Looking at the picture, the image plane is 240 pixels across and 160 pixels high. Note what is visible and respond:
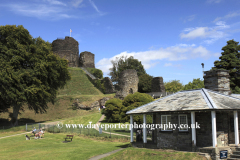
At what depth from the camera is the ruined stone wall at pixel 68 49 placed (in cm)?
8394

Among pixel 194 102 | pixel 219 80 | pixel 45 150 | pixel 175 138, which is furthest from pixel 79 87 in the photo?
pixel 194 102

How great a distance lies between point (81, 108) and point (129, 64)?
43490 mm

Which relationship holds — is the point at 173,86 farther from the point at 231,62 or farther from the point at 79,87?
the point at 231,62

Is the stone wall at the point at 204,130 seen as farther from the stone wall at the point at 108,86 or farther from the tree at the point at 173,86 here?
the tree at the point at 173,86

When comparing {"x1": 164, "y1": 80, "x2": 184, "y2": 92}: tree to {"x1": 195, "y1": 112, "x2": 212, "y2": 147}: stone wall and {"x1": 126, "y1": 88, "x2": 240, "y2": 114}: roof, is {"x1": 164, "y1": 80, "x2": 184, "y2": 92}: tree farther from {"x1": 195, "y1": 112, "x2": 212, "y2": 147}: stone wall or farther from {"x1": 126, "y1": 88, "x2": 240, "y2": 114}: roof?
{"x1": 195, "y1": 112, "x2": 212, "y2": 147}: stone wall

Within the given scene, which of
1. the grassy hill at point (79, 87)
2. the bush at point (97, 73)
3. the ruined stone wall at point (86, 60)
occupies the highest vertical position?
the ruined stone wall at point (86, 60)

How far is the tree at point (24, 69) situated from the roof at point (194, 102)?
21.5 m

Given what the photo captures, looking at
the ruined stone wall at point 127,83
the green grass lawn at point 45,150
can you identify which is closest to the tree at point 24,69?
the green grass lawn at point 45,150

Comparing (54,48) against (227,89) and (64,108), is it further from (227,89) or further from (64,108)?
(227,89)

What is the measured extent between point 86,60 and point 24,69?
175ft

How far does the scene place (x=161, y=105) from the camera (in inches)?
689

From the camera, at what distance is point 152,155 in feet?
50.7

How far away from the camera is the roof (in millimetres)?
14883

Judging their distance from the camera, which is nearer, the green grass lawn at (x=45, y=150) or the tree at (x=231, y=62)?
the green grass lawn at (x=45, y=150)
